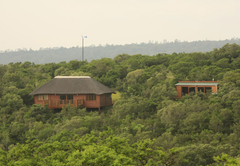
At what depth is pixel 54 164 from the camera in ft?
42.6

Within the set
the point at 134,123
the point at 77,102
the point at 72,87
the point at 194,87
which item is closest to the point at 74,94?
the point at 72,87

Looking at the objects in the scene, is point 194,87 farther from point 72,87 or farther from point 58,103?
point 58,103

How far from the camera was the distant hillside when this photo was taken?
570ft

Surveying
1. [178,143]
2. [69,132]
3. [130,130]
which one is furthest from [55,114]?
[178,143]

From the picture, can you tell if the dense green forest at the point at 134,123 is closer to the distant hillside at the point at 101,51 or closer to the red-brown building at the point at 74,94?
the red-brown building at the point at 74,94

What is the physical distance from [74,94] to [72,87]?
79cm

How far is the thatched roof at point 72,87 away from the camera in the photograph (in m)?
30.0

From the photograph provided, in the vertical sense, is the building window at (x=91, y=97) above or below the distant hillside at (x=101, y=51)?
below

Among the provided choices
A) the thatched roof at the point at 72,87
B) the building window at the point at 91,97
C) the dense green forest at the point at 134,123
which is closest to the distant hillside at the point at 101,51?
the dense green forest at the point at 134,123

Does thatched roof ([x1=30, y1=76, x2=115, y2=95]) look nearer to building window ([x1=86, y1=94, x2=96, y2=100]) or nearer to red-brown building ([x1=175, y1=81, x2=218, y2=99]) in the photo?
building window ([x1=86, y1=94, x2=96, y2=100])

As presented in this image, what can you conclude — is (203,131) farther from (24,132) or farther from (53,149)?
(24,132)

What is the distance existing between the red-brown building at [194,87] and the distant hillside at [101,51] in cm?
14447

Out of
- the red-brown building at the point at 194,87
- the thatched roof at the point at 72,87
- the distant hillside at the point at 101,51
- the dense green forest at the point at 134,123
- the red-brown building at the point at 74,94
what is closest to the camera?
the dense green forest at the point at 134,123

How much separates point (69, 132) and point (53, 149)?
7.43 m
